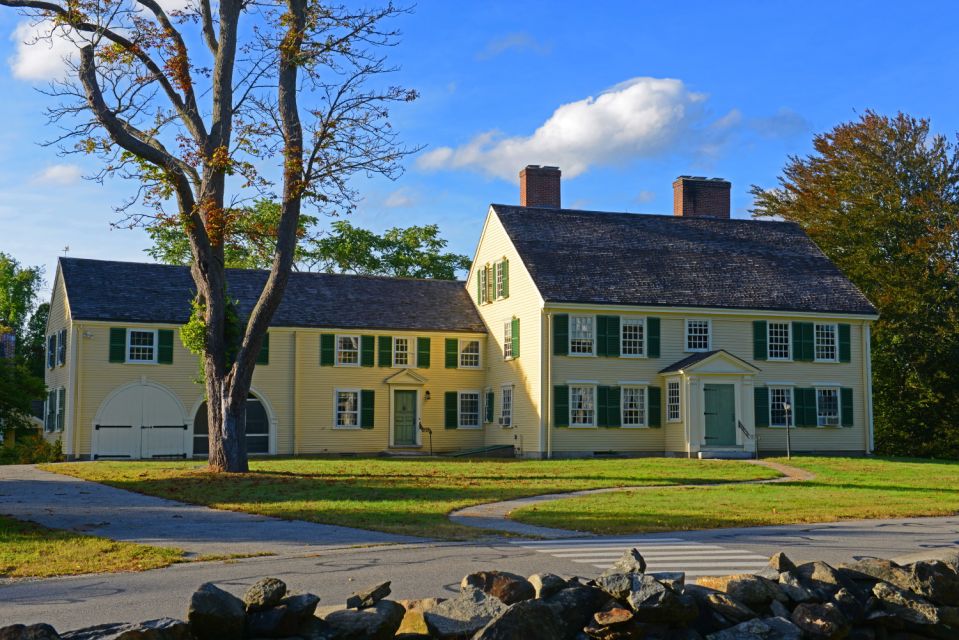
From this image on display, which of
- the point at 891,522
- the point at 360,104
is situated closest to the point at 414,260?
the point at 360,104

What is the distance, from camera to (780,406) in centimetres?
3438

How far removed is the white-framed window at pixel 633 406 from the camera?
3350 cm

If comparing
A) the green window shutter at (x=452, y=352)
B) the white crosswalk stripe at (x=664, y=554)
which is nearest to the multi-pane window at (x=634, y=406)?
the green window shutter at (x=452, y=352)

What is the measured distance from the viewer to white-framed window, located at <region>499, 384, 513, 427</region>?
34.9m

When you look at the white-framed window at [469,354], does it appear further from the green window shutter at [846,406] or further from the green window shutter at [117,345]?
the green window shutter at [846,406]

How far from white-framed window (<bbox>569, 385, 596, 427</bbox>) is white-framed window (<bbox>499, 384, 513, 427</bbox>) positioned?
2661 mm

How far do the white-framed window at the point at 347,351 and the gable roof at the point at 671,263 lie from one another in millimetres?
6373

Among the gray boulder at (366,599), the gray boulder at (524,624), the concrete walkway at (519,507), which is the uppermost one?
the gray boulder at (366,599)

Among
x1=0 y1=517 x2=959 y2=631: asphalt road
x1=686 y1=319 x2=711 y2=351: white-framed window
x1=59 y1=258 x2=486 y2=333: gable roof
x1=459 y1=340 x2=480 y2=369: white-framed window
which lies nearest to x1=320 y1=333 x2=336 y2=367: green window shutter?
x1=59 y1=258 x2=486 y2=333: gable roof

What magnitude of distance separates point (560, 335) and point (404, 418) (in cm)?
682

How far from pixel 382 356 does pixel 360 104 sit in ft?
45.1

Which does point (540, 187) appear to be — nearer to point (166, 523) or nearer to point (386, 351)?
point (386, 351)

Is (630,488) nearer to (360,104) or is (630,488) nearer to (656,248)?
(360,104)

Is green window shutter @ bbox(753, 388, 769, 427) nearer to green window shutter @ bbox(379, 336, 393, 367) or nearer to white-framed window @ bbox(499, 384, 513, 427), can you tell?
white-framed window @ bbox(499, 384, 513, 427)
